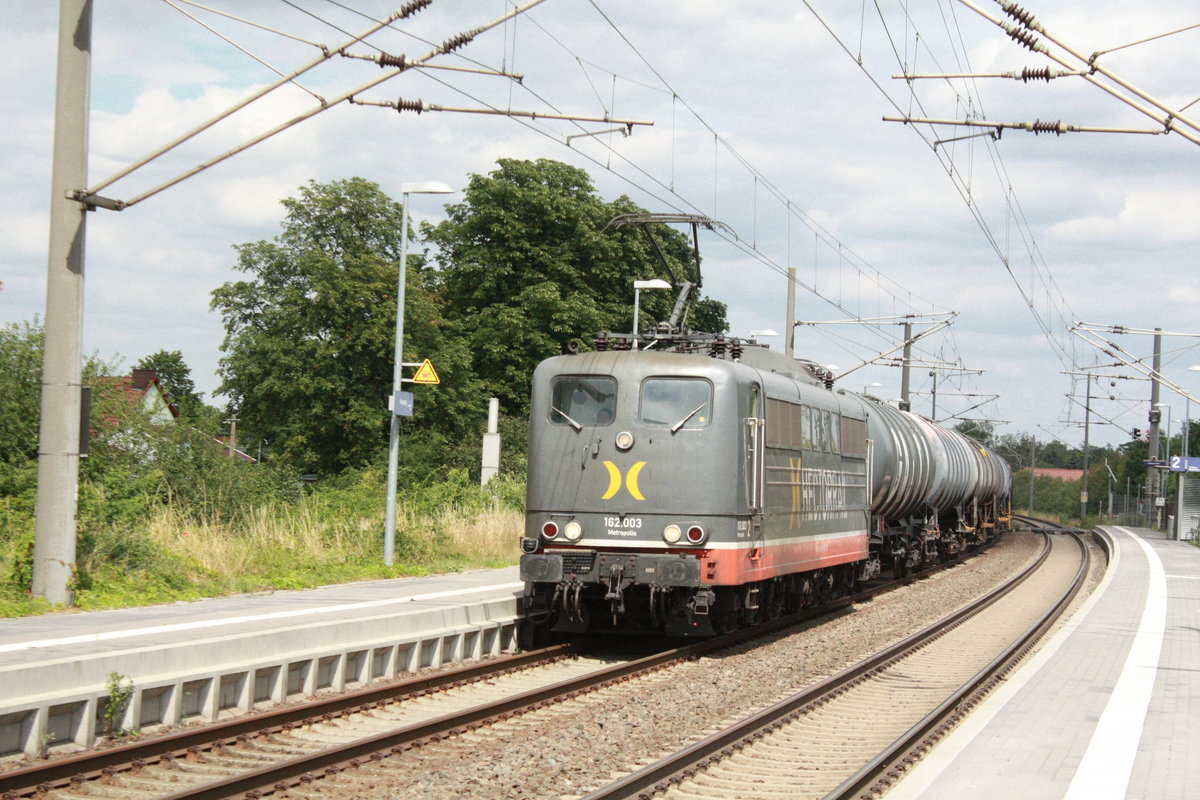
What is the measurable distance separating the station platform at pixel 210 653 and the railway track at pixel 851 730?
3.55 metres

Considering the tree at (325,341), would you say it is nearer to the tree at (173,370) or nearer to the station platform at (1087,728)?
the station platform at (1087,728)

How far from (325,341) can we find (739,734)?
107 feet

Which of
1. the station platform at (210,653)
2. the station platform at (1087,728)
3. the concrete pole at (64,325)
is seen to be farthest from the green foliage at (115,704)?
the station platform at (1087,728)

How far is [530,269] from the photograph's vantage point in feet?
150

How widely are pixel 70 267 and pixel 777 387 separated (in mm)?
7948

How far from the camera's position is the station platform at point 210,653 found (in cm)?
846


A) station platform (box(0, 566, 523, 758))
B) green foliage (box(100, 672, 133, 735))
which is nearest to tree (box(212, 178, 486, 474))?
station platform (box(0, 566, 523, 758))

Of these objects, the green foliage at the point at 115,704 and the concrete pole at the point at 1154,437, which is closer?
the green foliage at the point at 115,704

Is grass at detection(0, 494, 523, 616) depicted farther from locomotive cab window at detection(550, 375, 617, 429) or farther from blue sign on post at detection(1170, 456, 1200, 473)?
blue sign on post at detection(1170, 456, 1200, 473)

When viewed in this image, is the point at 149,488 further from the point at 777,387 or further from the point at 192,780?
the point at 192,780

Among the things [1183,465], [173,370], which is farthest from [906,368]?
[173,370]

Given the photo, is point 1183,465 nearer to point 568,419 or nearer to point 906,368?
point 906,368

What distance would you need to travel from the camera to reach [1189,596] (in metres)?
23.1

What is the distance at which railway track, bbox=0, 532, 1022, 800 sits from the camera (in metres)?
7.48
